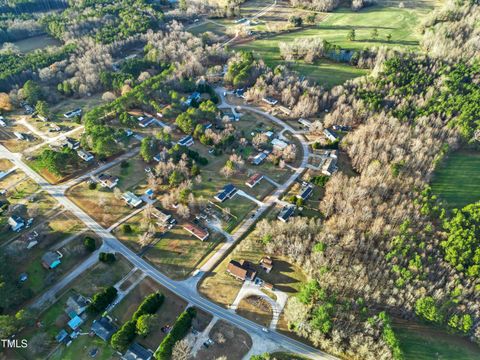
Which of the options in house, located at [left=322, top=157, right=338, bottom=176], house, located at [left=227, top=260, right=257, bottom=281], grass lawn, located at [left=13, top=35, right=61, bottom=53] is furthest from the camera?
grass lawn, located at [left=13, top=35, right=61, bottom=53]

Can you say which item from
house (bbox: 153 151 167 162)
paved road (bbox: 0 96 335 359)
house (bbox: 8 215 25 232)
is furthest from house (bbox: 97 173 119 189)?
house (bbox: 8 215 25 232)

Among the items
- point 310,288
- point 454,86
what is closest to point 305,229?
point 310,288

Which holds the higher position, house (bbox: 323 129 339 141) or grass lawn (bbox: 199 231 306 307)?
house (bbox: 323 129 339 141)

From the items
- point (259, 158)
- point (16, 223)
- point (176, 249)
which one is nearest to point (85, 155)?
point (16, 223)

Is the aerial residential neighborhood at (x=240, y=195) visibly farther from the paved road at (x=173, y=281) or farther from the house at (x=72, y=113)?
the house at (x=72, y=113)

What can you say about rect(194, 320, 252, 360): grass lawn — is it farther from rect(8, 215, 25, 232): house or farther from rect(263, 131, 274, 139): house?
rect(263, 131, 274, 139): house

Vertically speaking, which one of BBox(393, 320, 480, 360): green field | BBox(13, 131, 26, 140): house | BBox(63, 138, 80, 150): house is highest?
BBox(13, 131, 26, 140): house

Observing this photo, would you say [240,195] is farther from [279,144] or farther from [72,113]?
[72,113]

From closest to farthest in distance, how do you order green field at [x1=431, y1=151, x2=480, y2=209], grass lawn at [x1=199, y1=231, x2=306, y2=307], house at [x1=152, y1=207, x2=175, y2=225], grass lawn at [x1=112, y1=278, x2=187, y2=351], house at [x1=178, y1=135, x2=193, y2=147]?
grass lawn at [x1=112, y1=278, x2=187, y2=351] < grass lawn at [x1=199, y1=231, x2=306, y2=307] < house at [x1=152, y1=207, x2=175, y2=225] < green field at [x1=431, y1=151, x2=480, y2=209] < house at [x1=178, y1=135, x2=193, y2=147]

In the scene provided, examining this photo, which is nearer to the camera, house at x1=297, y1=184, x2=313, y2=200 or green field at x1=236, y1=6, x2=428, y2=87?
house at x1=297, y1=184, x2=313, y2=200
